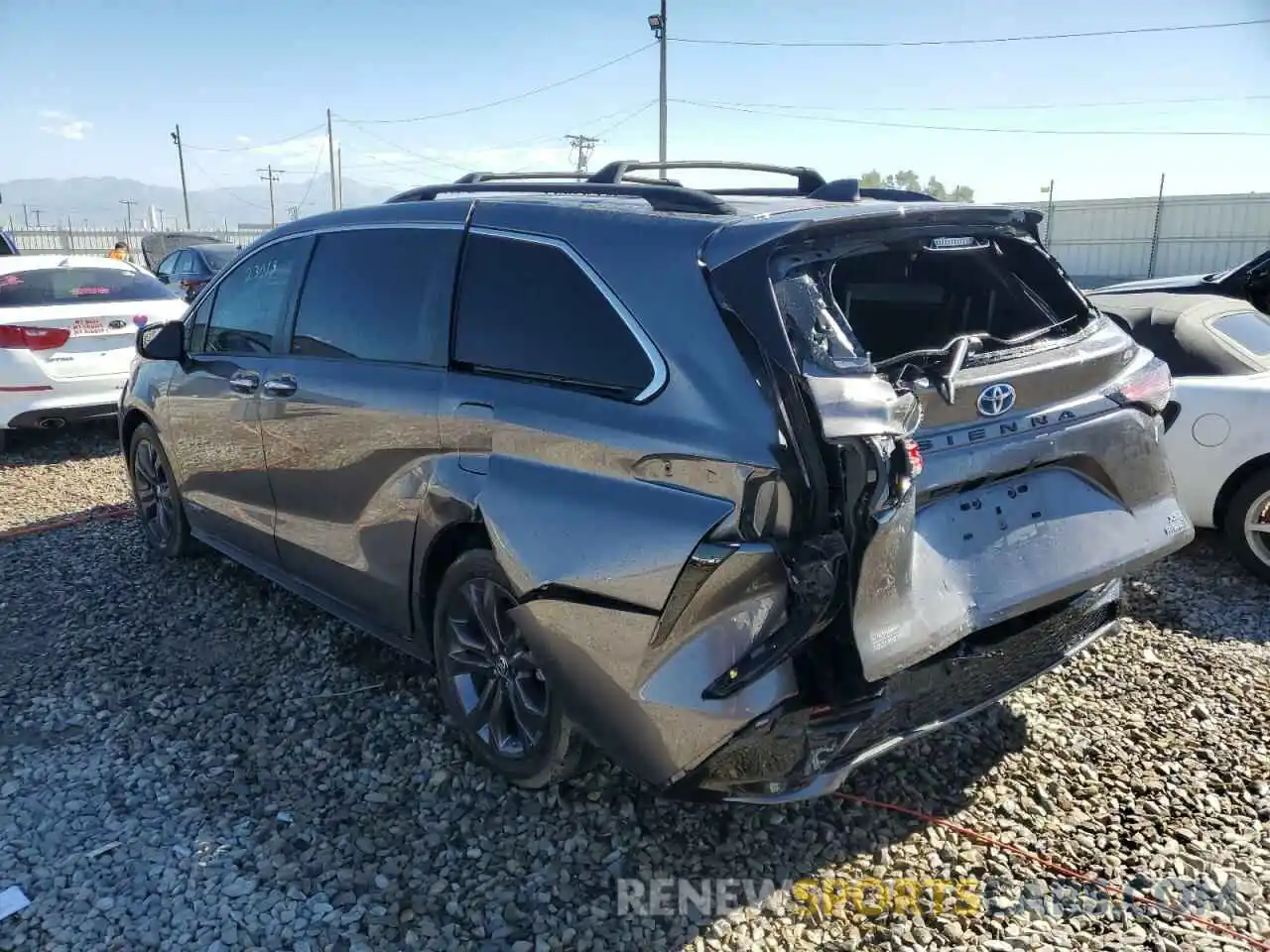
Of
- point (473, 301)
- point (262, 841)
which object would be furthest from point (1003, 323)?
point (262, 841)

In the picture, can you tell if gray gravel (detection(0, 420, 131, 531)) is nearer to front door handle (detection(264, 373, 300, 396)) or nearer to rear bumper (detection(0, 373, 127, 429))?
rear bumper (detection(0, 373, 127, 429))

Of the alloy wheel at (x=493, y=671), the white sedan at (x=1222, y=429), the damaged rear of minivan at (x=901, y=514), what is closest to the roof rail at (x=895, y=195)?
the damaged rear of minivan at (x=901, y=514)

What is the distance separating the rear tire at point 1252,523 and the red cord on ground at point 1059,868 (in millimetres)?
2736

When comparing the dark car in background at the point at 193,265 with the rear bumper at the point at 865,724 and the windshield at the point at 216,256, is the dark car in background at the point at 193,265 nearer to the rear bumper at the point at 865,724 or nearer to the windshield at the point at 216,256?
the windshield at the point at 216,256

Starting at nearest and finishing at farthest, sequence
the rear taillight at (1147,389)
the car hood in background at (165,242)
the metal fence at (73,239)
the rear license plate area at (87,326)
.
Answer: the rear taillight at (1147,389)
the rear license plate area at (87,326)
the car hood in background at (165,242)
the metal fence at (73,239)

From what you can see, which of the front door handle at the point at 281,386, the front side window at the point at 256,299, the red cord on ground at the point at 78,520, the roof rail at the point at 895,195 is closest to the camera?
the roof rail at the point at 895,195

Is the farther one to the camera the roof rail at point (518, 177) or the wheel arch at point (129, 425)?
the wheel arch at point (129, 425)

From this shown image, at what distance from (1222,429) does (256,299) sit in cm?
460

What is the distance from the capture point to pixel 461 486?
292cm

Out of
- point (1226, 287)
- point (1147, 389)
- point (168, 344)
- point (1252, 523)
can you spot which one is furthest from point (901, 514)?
point (1226, 287)

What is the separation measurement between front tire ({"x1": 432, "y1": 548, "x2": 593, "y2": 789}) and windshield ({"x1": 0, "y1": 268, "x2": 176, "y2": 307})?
6.27 metres

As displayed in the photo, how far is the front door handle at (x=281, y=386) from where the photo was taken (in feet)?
12.3

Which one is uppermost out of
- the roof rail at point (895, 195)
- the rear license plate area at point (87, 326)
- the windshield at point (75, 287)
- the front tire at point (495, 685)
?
the roof rail at point (895, 195)

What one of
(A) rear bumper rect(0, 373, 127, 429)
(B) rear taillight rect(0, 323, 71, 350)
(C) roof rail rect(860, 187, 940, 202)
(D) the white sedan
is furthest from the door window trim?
(B) rear taillight rect(0, 323, 71, 350)
